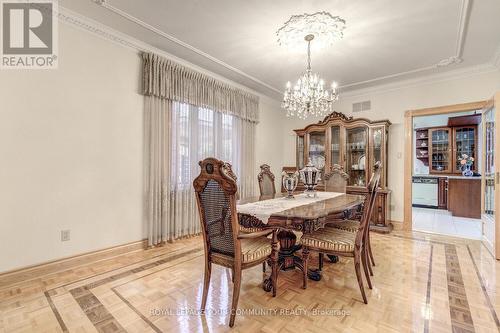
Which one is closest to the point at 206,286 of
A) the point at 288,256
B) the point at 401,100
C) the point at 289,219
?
the point at 289,219

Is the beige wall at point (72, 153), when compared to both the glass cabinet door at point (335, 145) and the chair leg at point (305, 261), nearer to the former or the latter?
the chair leg at point (305, 261)

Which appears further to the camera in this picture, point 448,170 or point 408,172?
point 448,170

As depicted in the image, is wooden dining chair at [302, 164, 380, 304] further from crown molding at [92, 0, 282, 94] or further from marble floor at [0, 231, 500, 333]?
crown molding at [92, 0, 282, 94]

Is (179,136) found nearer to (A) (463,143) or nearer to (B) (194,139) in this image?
(B) (194,139)

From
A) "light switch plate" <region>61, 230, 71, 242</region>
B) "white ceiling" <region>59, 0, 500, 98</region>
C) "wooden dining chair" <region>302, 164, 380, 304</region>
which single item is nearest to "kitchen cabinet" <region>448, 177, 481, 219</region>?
"white ceiling" <region>59, 0, 500, 98</region>

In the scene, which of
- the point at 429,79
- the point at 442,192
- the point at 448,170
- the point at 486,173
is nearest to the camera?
the point at 486,173

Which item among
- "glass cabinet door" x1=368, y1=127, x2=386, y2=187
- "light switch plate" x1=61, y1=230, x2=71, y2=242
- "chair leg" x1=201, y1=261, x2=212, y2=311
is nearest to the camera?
"chair leg" x1=201, y1=261, x2=212, y2=311

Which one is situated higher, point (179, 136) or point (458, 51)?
point (458, 51)

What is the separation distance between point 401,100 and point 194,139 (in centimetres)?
369

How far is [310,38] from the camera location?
8.93ft

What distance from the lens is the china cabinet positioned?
13.3ft

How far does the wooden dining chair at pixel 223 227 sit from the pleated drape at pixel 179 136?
160cm

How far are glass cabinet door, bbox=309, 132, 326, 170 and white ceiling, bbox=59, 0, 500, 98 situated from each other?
1.33 metres

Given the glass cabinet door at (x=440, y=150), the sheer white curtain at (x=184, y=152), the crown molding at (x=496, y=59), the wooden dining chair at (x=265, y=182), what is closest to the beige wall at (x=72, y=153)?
the sheer white curtain at (x=184, y=152)
